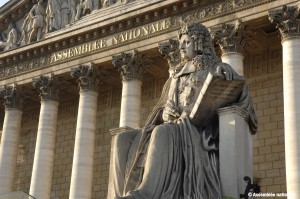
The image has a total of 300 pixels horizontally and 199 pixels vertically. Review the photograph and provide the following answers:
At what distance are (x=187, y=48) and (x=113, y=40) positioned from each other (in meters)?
13.7

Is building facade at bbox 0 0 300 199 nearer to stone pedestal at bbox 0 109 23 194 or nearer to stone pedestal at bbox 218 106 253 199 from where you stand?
stone pedestal at bbox 0 109 23 194

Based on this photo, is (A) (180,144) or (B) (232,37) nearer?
(A) (180,144)

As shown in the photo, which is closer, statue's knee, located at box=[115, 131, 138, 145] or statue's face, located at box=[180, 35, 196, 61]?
statue's knee, located at box=[115, 131, 138, 145]

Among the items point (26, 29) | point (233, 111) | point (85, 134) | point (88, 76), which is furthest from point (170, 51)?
point (233, 111)

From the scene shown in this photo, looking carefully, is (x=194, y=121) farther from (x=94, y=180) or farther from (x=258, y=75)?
(x=94, y=180)

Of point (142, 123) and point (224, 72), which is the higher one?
point (142, 123)

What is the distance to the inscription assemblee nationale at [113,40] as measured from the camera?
18344mm

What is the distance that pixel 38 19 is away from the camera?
874 inches

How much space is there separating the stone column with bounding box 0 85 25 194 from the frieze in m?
0.84

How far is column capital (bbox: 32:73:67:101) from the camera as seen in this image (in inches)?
794

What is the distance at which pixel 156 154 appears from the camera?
491cm

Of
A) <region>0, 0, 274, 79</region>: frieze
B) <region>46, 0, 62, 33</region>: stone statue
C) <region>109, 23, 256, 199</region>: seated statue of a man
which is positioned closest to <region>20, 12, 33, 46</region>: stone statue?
<region>46, 0, 62, 33</region>: stone statue

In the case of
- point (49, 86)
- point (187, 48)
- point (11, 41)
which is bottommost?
point (187, 48)

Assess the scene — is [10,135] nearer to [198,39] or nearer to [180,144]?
[198,39]
